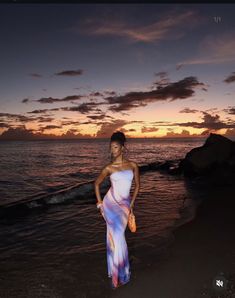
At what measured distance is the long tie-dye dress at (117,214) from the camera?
5336mm

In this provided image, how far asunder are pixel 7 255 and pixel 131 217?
420 centimetres

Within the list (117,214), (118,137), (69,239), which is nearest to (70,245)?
(69,239)

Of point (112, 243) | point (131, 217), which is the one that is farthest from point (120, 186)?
point (112, 243)

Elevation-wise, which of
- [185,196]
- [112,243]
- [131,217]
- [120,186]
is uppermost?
[120,186]

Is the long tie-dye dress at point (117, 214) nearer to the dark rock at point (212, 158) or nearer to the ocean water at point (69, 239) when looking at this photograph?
the ocean water at point (69, 239)

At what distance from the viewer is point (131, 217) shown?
18.3ft

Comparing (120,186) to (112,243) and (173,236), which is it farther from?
(173,236)

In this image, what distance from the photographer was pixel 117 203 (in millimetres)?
5387

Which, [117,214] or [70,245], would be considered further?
[70,245]

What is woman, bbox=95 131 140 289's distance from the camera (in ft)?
17.4

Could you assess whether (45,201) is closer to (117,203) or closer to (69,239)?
(69,239)

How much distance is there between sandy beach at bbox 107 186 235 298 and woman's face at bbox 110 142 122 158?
236 centimetres

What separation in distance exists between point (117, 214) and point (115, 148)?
113cm

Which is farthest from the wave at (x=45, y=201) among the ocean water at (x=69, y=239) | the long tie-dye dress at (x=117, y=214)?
the long tie-dye dress at (x=117, y=214)
